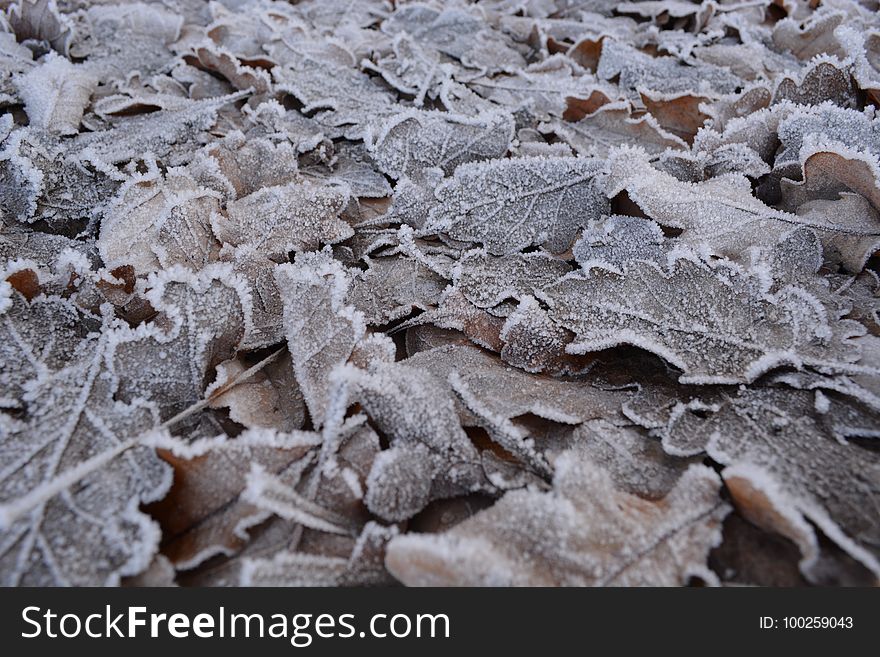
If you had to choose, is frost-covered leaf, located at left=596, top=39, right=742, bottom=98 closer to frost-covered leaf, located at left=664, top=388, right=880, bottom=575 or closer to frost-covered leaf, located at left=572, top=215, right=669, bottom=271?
Result: frost-covered leaf, located at left=572, top=215, right=669, bottom=271

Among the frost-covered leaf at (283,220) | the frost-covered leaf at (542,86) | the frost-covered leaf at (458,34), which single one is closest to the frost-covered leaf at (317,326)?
the frost-covered leaf at (283,220)

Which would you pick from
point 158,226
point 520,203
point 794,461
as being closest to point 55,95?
point 158,226

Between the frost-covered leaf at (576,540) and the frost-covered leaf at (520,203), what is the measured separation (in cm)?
51

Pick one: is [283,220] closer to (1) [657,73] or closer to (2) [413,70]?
(2) [413,70]

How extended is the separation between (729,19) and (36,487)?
2.03m

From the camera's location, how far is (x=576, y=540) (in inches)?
25.8

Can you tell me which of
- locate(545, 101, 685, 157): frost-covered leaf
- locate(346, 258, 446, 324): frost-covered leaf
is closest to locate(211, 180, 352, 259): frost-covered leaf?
locate(346, 258, 446, 324): frost-covered leaf

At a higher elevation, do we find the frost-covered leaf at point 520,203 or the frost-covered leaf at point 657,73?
the frost-covered leaf at point 657,73

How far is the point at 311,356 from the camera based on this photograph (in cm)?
85

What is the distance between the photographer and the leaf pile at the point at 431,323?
66 centimetres

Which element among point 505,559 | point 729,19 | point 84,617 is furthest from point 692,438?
point 729,19

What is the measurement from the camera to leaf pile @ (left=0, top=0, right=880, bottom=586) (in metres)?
0.66

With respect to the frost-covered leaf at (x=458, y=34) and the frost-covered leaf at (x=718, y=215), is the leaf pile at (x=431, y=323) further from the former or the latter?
the frost-covered leaf at (x=458, y=34)

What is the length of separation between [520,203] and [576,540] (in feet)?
2.15
